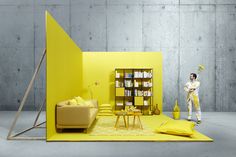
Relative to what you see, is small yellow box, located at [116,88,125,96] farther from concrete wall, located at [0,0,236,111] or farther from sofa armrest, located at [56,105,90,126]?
sofa armrest, located at [56,105,90,126]

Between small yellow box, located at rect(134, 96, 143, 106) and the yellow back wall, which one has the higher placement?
the yellow back wall

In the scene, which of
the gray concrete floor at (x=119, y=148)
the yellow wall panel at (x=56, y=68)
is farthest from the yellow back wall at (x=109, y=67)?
the gray concrete floor at (x=119, y=148)

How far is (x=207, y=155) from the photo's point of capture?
4.19 metres

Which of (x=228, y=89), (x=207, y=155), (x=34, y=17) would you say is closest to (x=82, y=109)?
(x=207, y=155)

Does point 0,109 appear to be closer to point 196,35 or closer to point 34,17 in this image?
point 34,17

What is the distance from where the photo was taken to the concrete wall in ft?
37.3

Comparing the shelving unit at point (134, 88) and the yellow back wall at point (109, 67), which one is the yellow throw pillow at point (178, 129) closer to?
the shelving unit at point (134, 88)

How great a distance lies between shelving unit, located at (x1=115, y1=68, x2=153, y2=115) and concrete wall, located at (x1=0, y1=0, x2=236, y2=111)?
1273 millimetres

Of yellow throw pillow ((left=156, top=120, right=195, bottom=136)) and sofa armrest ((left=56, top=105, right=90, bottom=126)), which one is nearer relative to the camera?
yellow throw pillow ((left=156, top=120, right=195, bottom=136))

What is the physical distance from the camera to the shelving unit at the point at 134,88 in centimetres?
1021

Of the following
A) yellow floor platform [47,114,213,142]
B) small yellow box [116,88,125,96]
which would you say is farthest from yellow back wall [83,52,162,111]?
yellow floor platform [47,114,213,142]

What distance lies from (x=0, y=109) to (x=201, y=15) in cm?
1016

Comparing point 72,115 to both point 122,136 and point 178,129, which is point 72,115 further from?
point 178,129

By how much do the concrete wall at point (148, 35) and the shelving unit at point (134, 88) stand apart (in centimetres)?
127
